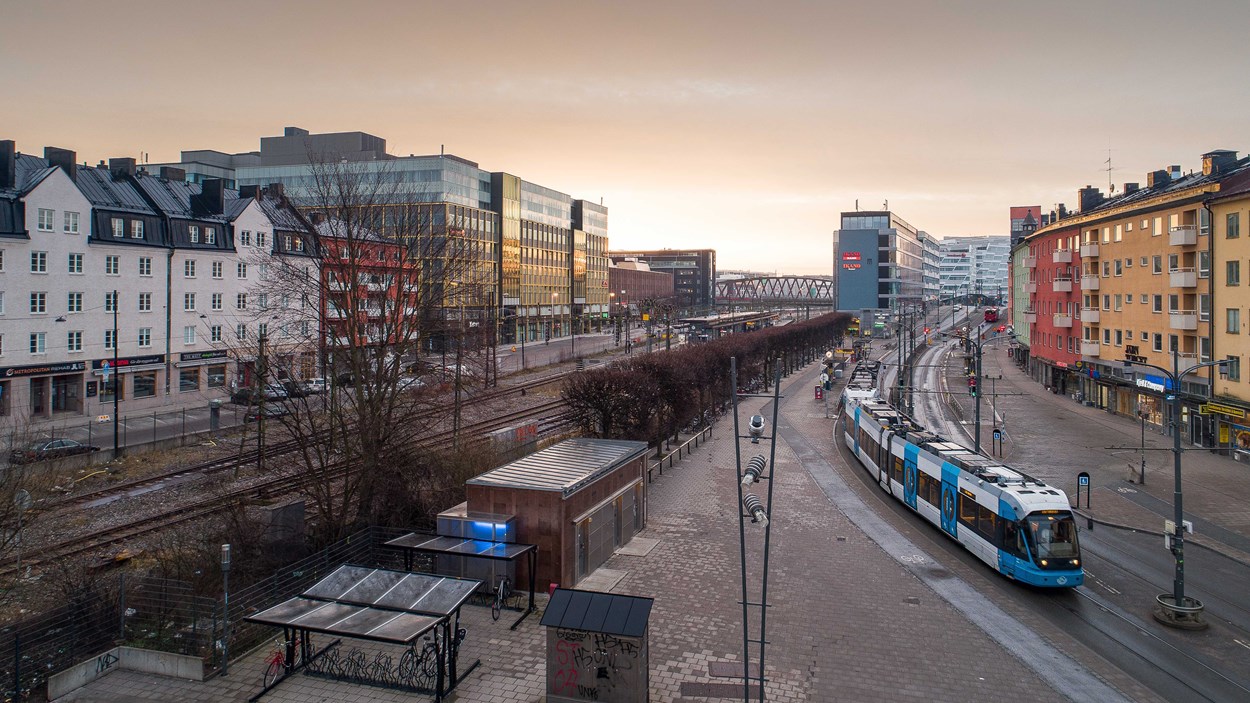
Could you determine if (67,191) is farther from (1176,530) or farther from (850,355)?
(850,355)

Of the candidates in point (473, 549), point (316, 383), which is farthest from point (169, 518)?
point (316, 383)

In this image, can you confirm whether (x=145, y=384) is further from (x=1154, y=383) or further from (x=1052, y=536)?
(x=1154, y=383)

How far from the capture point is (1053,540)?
1970cm

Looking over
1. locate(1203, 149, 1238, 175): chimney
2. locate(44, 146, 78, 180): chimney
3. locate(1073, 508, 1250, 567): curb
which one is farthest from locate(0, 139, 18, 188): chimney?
locate(1203, 149, 1238, 175): chimney

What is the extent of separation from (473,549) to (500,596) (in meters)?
1.29

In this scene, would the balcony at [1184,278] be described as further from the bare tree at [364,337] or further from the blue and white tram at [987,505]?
the bare tree at [364,337]

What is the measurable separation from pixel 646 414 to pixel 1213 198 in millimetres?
31306

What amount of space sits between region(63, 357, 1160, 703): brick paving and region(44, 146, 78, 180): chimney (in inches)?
1702

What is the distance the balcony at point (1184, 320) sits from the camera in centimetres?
4134

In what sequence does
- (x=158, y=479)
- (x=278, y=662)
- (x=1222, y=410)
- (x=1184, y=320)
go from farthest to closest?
1. (x=1184, y=320)
2. (x=1222, y=410)
3. (x=158, y=479)
4. (x=278, y=662)

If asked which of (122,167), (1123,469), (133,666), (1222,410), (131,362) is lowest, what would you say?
(133,666)

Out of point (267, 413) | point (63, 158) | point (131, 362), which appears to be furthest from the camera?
point (131, 362)

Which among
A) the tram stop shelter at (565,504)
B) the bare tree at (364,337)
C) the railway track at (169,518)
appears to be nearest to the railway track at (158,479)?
the railway track at (169,518)

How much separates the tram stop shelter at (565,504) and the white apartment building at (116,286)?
22.2m
